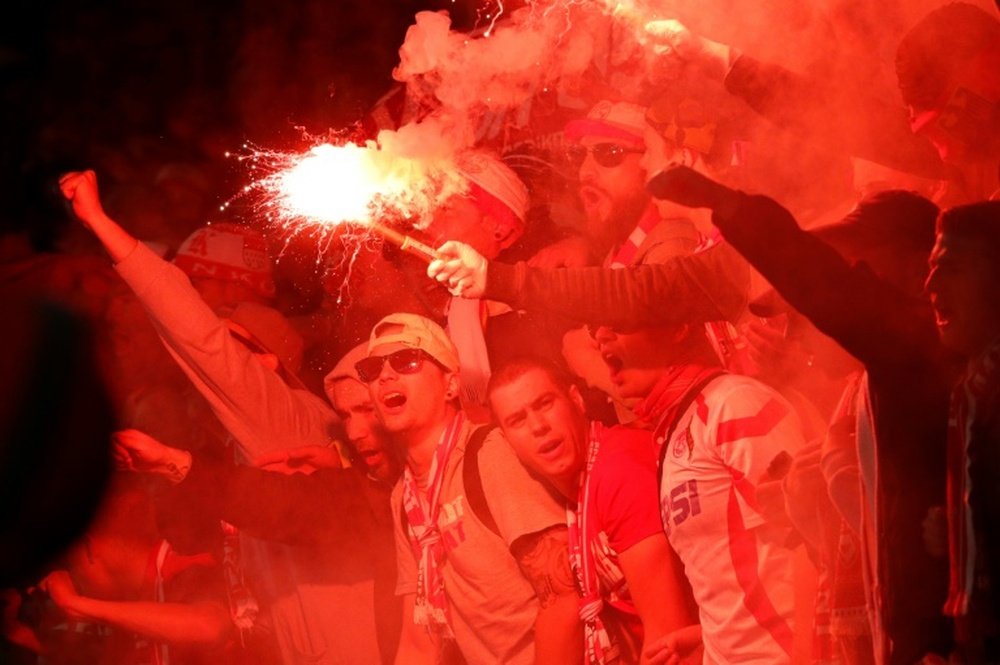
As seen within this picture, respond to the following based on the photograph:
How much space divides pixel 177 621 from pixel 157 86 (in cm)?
292

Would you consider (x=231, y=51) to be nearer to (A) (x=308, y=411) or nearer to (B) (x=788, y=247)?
(A) (x=308, y=411)

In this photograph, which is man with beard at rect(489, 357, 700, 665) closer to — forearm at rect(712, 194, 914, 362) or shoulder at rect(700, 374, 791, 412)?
shoulder at rect(700, 374, 791, 412)

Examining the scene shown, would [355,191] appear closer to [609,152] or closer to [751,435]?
[609,152]

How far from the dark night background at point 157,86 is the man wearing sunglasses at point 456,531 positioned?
1.64 metres

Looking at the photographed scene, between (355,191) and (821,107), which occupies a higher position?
(355,191)

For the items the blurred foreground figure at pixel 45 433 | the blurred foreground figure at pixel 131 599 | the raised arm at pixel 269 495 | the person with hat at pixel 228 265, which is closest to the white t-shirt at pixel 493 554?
the raised arm at pixel 269 495

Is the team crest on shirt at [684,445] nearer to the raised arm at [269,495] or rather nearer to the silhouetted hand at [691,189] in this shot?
the silhouetted hand at [691,189]

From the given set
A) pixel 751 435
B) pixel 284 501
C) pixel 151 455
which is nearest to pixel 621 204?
pixel 751 435

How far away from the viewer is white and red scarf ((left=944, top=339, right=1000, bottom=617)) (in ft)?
10.1

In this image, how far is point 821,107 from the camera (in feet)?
13.7

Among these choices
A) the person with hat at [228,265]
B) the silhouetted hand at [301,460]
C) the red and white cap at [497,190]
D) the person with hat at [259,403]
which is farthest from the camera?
the person with hat at [228,265]

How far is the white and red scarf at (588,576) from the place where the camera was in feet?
14.8

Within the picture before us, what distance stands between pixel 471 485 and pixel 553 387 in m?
0.53

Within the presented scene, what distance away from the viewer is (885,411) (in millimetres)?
3256
